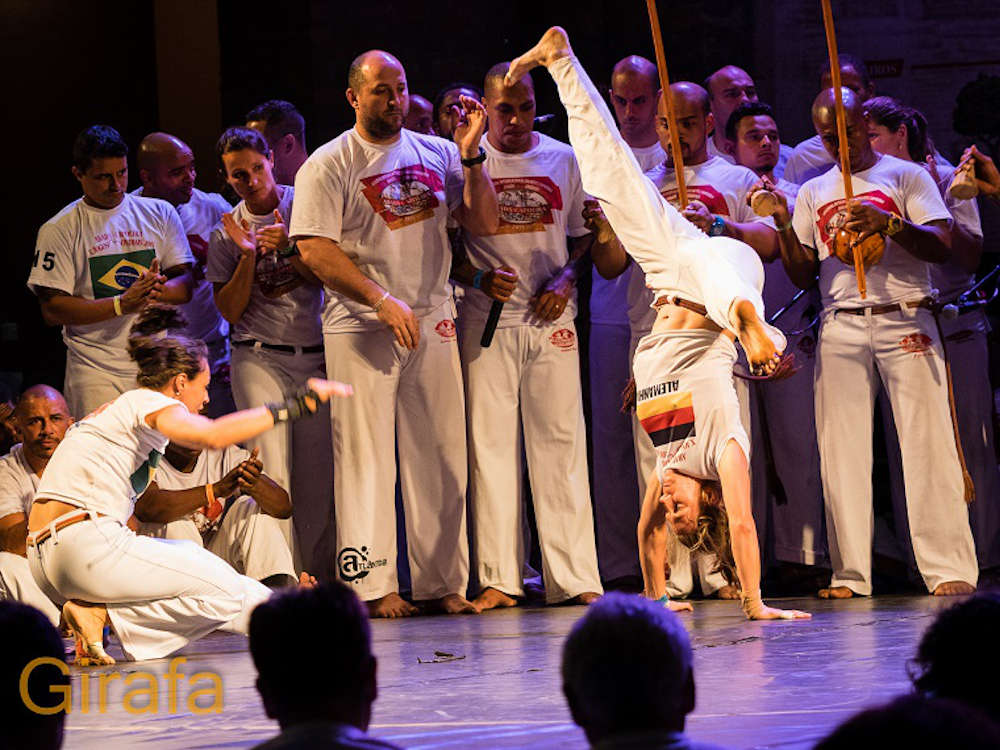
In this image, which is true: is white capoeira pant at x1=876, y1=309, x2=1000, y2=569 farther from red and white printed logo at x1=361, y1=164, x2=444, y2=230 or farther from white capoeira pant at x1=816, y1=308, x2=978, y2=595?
red and white printed logo at x1=361, y1=164, x2=444, y2=230

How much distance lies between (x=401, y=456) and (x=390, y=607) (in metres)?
0.62

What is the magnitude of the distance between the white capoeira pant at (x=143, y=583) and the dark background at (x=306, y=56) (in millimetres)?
3124

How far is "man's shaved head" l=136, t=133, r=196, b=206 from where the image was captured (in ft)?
21.6

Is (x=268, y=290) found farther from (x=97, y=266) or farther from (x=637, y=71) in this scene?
(x=637, y=71)

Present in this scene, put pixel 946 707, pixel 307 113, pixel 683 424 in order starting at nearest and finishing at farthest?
pixel 946 707, pixel 683 424, pixel 307 113

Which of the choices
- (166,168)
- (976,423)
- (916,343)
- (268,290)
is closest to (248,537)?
(268,290)

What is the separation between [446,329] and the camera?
19.9 feet

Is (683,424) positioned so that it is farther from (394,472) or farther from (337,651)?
(337,651)

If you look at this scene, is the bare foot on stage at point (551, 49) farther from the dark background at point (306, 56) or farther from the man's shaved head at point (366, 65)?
the dark background at point (306, 56)

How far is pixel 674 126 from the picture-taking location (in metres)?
5.68

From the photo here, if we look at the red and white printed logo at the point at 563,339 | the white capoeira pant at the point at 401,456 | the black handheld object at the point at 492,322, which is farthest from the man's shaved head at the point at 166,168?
the red and white printed logo at the point at 563,339

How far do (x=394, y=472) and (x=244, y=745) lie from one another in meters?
2.88

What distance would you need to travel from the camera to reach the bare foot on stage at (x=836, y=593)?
589 centimetres

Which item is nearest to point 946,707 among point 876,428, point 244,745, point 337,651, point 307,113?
point 337,651
